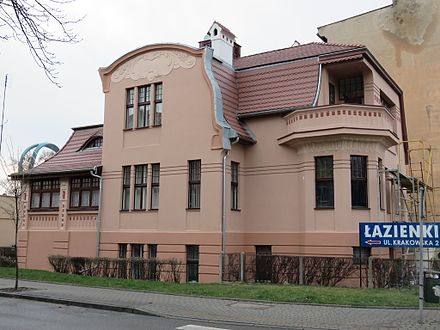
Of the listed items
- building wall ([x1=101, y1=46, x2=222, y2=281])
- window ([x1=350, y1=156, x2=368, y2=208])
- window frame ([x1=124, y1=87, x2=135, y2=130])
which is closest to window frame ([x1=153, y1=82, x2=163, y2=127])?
building wall ([x1=101, y1=46, x2=222, y2=281])

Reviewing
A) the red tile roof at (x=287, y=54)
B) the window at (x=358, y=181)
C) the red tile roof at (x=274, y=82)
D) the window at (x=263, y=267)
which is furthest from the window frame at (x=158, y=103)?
the window at (x=358, y=181)

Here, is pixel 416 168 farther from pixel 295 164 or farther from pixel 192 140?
pixel 192 140

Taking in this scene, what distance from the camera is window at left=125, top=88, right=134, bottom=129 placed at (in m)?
23.6

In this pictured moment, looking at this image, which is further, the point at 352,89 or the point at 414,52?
the point at 414,52

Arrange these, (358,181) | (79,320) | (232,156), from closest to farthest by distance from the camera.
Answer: (79,320)
(358,181)
(232,156)

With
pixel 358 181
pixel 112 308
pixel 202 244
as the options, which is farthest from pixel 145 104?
pixel 112 308

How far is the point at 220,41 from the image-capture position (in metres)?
24.0

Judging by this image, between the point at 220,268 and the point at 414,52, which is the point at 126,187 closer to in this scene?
the point at 220,268

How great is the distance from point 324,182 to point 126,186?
29.1ft

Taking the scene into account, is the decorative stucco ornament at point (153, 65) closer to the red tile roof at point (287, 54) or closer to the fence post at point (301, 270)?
the red tile roof at point (287, 54)

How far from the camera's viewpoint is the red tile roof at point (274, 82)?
21.0 meters

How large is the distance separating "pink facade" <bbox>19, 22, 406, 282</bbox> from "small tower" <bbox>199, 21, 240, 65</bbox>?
65 mm

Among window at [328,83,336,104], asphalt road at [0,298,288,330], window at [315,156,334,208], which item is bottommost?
asphalt road at [0,298,288,330]

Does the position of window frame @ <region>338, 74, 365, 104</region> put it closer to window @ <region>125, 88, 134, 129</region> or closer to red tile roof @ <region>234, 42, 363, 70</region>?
red tile roof @ <region>234, 42, 363, 70</region>
